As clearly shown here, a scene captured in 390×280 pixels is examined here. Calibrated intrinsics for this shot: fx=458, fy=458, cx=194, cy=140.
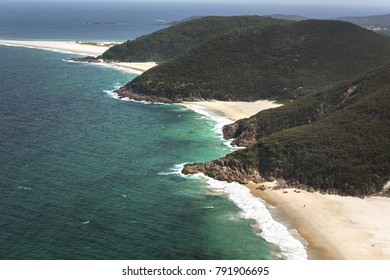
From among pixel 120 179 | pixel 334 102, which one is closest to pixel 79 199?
pixel 120 179

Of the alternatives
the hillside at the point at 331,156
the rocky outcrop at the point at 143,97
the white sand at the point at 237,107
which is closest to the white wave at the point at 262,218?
the hillside at the point at 331,156

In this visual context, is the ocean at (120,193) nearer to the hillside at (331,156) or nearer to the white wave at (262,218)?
the white wave at (262,218)

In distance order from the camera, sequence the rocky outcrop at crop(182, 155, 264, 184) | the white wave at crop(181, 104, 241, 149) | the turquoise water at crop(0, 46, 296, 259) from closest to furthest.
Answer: the turquoise water at crop(0, 46, 296, 259), the rocky outcrop at crop(182, 155, 264, 184), the white wave at crop(181, 104, 241, 149)

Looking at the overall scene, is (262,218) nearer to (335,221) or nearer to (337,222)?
(335,221)

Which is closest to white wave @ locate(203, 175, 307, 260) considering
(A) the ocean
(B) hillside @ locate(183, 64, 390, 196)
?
(A) the ocean

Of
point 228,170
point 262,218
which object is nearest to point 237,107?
point 228,170

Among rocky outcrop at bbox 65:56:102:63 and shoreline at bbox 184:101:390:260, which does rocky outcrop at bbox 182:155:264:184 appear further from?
rocky outcrop at bbox 65:56:102:63

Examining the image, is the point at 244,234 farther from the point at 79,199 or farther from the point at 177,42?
the point at 177,42
